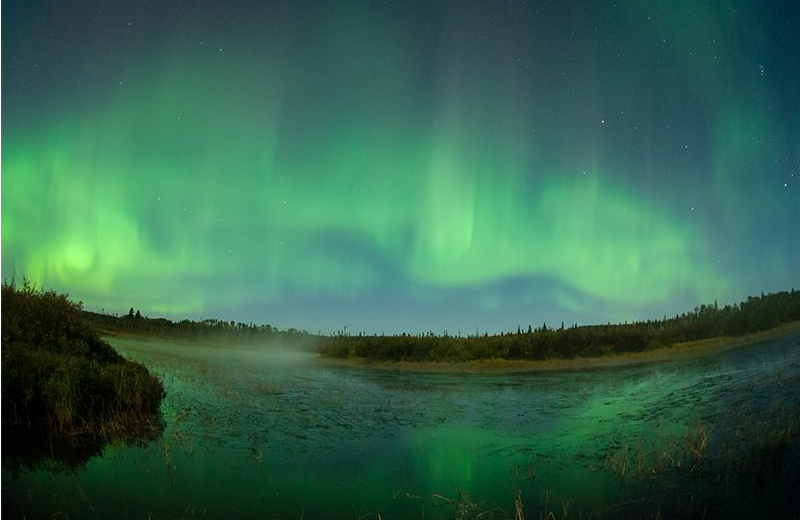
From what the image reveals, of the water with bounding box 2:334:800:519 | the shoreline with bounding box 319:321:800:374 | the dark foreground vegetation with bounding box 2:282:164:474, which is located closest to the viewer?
the water with bounding box 2:334:800:519

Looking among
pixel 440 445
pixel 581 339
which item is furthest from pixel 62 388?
pixel 581 339

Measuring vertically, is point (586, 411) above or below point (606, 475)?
above

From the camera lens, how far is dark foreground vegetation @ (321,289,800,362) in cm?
836

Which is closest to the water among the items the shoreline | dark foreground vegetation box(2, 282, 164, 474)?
the shoreline

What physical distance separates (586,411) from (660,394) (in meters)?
1.13

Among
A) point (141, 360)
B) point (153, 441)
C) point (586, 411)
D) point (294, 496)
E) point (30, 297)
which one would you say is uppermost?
point (30, 297)

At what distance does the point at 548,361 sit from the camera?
9.02 meters

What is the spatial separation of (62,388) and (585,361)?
7745 mm

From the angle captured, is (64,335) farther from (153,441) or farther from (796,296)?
(796,296)

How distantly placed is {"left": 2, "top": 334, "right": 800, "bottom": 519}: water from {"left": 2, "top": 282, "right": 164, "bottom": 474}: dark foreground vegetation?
268mm

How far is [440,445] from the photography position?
7.52 meters

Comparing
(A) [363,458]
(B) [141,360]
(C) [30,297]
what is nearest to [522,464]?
(A) [363,458]

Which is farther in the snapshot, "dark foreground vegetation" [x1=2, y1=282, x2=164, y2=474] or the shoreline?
the shoreline

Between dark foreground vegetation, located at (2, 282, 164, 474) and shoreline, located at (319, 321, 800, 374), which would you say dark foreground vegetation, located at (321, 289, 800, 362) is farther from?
dark foreground vegetation, located at (2, 282, 164, 474)
